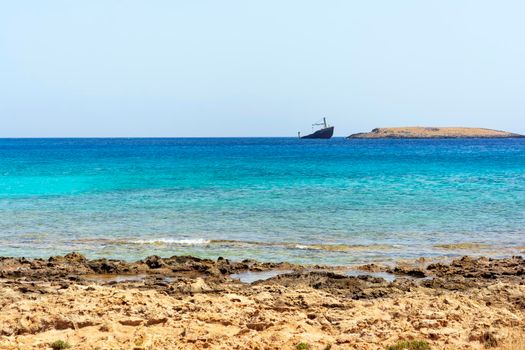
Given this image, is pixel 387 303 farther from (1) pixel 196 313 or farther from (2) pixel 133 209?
(2) pixel 133 209

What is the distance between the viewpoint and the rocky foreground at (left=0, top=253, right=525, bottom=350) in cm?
934

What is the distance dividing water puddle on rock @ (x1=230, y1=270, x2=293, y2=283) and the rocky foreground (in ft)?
0.79

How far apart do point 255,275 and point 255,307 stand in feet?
11.9

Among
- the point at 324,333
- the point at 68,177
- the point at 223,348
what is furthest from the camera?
the point at 68,177

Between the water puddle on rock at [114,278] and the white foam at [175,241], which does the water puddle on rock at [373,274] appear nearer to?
the water puddle on rock at [114,278]

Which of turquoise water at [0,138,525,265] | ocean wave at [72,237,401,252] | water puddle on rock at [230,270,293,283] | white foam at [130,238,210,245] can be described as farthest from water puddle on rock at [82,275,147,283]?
white foam at [130,238,210,245]

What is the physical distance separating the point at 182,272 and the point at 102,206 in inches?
600

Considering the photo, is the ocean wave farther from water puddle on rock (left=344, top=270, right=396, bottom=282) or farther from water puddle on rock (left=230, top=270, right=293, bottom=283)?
water puddle on rock (left=230, top=270, right=293, bottom=283)

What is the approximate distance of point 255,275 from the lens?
579 inches

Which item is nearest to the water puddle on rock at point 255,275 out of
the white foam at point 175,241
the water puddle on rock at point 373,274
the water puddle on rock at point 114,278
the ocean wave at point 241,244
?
the water puddle on rock at point 373,274

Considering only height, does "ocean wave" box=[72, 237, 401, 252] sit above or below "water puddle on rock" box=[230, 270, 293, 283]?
below

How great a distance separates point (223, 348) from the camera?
9.00m

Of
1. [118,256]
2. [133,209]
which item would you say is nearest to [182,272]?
[118,256]

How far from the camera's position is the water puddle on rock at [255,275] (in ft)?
46.6
